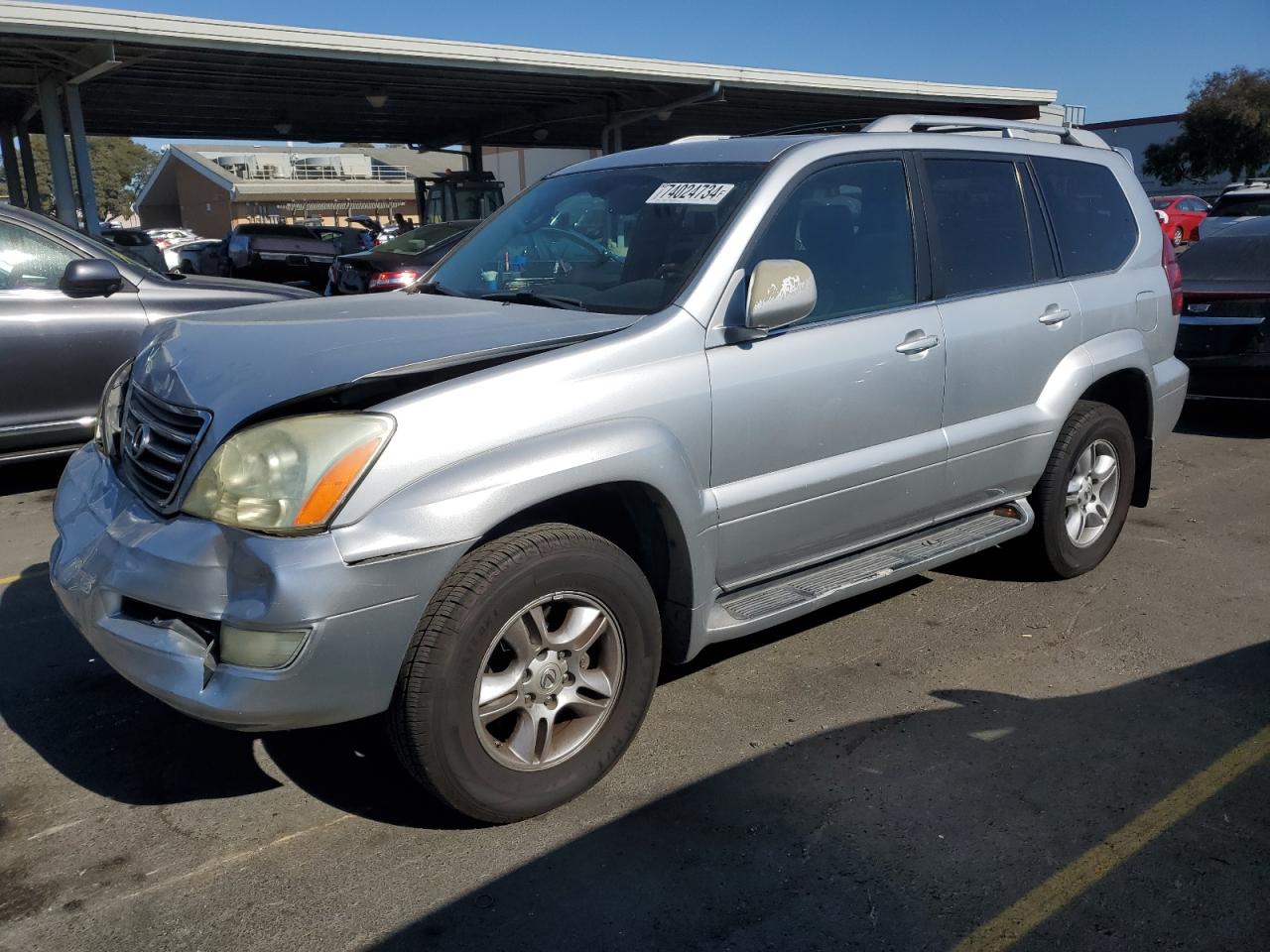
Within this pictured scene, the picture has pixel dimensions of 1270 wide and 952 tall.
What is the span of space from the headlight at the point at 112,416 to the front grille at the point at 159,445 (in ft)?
0.56

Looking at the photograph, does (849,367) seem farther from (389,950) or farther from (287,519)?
(389,950)

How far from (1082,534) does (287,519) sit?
12.4 feet

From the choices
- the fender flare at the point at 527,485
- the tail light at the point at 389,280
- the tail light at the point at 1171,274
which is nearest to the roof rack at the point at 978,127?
the tail light at the point at 1171,274

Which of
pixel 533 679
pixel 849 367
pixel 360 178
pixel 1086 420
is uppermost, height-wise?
pixel 360 178

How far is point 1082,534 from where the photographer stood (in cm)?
499

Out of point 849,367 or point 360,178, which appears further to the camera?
point 360,178

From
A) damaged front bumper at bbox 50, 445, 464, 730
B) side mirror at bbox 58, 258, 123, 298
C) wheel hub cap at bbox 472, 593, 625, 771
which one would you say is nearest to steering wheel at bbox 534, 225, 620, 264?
wheel hub cap at bbox 472, 593, 625, 771

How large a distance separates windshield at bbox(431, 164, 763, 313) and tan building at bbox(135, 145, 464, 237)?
52.4 metres

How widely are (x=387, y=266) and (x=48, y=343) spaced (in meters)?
6.21

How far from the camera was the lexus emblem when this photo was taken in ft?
10.1

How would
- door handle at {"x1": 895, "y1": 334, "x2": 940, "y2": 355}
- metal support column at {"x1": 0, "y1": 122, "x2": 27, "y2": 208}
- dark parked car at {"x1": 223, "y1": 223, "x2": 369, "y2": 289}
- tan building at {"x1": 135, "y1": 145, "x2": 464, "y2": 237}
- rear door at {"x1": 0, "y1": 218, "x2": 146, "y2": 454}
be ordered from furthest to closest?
1. tan building at {"x1": 135, "y1": 145, "x2": 464, "y2": 237}
2. metal support column at {"x1": 0, "y1": 122, "x2": 27, "y2": 208}
3. dark parked car at {"x1": 223, "y1": 223, "x2": 369, "y2": 289}
4. rear door at {"x1": 0, "y1": 218, "x2": 146, "y2": 454}
5. door handle at {"x1": 895, "y1": 334, "x2": 940, "y2": 355}

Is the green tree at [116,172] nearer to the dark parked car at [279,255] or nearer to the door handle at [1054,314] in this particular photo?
the dark parked car at [279,255]

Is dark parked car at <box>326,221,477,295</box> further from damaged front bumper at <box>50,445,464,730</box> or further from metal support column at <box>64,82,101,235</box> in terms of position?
metal support column at <box>64,82,101,235</box>

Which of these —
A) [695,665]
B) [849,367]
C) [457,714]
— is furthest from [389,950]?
[849,367]
